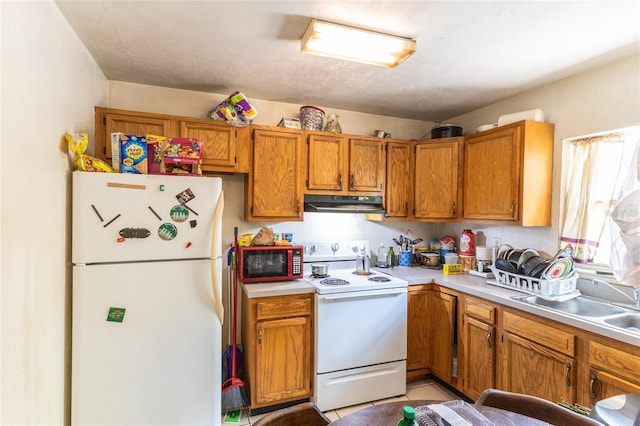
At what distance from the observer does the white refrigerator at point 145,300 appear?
160 cm

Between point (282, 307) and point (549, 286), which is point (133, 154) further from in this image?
point (549, 286)

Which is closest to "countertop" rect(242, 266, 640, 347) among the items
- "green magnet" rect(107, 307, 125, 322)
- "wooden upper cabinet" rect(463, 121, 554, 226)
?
"wooden upper cabinet" rect(463, 121, 554, 226)

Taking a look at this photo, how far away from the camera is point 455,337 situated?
8.16ft

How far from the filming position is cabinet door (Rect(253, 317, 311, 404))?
220 cm

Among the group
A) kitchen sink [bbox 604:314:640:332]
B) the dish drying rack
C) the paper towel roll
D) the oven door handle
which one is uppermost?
the paper towel roll

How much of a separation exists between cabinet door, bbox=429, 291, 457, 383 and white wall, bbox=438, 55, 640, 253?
0.79m

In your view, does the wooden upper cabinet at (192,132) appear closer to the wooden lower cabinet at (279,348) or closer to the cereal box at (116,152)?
the cereal box at (116,152)

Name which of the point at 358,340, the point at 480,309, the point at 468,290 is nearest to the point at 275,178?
the point at 358,340

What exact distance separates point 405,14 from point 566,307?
80.4 inches

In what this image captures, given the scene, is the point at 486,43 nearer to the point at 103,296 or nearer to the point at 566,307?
the point at 566,307

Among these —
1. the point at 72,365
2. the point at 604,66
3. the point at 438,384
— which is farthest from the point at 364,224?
the point at 72,365

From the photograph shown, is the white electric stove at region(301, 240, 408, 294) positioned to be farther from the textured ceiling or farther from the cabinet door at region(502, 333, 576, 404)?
the textured ceiling

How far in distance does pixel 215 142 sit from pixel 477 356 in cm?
249

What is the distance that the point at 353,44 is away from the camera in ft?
Answer: 5.74
